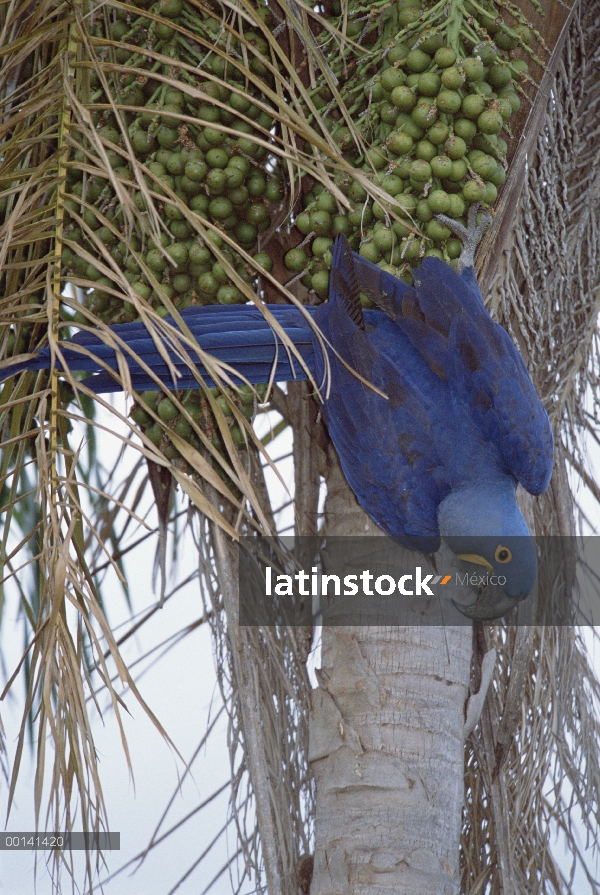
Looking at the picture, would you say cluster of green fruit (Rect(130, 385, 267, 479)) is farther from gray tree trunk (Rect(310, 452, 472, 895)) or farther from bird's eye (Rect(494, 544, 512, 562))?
bird's eye (Rect(494, 544, 512, 562))

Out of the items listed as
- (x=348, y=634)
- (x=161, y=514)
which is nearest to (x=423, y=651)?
(x=348, y=634)

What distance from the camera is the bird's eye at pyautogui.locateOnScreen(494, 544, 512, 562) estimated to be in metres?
1.71

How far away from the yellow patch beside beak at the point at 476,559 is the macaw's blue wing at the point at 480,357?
178 millimetres

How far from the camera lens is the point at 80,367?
4.96 ft

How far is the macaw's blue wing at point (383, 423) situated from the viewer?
1661mm

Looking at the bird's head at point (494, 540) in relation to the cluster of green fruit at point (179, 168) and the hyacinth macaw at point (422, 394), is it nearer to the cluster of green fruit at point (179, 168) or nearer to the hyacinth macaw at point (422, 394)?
the hyacinth macaw at point (422, 394)

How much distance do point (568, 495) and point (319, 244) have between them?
862 mm

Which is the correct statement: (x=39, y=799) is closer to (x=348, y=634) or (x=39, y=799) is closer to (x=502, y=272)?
(x=348, y=634)

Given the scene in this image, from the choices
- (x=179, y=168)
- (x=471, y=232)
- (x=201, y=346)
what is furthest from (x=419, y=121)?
(x=201, y=346)

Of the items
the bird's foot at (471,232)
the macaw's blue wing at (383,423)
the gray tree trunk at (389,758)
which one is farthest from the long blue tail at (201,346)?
the gray tree trunk at (389,758)

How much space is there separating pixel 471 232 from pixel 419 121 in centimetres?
22

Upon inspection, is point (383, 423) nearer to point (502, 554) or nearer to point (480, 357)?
point (480, 357)

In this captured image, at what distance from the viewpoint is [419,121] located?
148 centimetres

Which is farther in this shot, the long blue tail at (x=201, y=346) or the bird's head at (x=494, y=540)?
the bird's head at (x=494, y=540)
